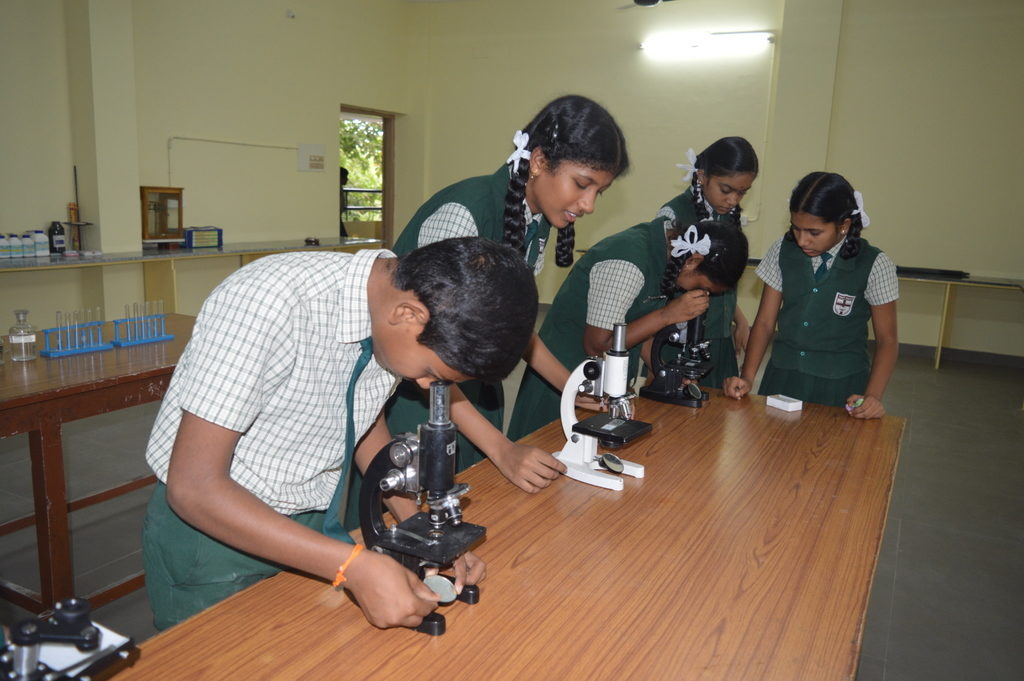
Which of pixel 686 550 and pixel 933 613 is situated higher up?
→ pixel 686 550

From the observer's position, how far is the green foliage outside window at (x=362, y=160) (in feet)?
30.0

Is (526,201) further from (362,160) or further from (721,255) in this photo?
(362,160)

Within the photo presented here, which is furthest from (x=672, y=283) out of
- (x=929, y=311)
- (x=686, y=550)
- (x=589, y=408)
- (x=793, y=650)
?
(x=929, y=311)

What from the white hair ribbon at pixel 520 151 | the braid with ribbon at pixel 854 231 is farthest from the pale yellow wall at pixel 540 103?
the braid with ribbon at pixel 854 231

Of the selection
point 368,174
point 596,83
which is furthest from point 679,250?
point 368,174

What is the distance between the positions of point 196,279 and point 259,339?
19.4 ft

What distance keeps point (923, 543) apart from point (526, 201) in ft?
8.08

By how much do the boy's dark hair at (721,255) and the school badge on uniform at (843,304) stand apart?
373 mm

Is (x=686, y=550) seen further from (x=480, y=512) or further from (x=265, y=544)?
(x=265, y=544)

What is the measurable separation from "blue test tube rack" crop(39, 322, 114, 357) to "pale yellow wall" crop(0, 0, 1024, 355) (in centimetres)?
293

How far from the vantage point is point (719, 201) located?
2670 mm

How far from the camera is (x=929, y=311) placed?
6781mm

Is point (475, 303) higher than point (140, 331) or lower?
higher

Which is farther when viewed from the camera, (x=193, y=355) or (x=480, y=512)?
(x=480, y=512)
